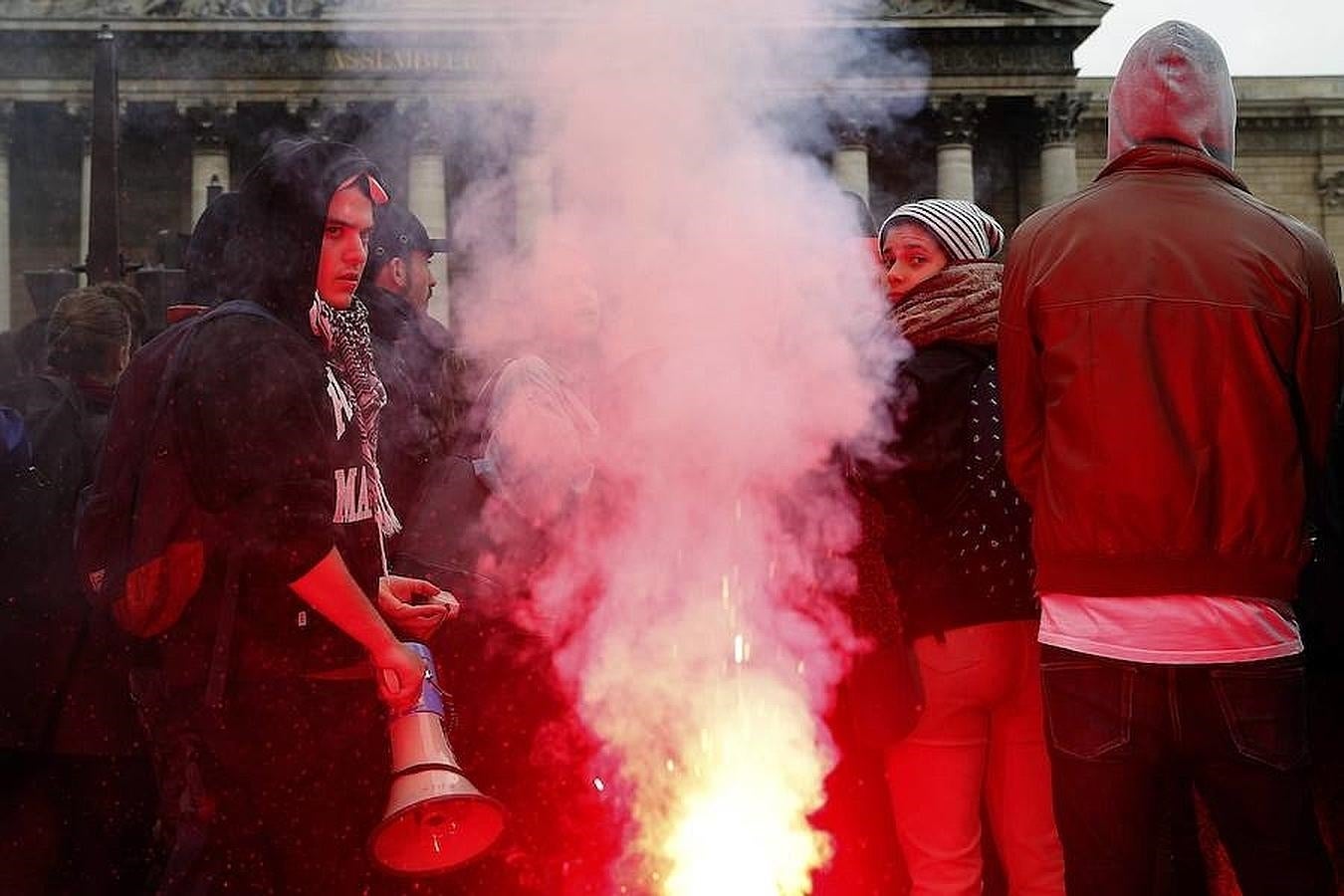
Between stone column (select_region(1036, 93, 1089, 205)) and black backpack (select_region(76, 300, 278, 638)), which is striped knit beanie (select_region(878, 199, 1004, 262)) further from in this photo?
stone column (select_region(1036, 93, 1089, 205))

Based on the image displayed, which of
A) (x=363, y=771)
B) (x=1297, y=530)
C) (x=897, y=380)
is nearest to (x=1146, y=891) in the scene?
(x=1297, y=530)

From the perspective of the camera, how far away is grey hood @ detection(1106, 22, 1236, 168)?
2.30m

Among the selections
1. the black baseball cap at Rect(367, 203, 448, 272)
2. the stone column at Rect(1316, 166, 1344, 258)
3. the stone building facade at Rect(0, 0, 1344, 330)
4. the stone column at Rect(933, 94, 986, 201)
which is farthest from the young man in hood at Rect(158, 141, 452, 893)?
the stone column at Rect(1316, 166, 1344, 258)

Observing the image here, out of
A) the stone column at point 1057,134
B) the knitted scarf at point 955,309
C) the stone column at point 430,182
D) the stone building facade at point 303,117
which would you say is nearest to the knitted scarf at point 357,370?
the knitted scarf at point 955,309

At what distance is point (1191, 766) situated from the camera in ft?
6.98

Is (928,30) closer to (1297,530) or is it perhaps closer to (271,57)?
(271,57)

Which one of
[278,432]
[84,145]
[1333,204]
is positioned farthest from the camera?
Answer: [1333,204]

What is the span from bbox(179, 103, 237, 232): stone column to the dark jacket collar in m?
26.2

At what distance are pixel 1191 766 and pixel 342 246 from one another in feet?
5.83

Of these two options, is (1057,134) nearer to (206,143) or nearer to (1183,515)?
(206,143)

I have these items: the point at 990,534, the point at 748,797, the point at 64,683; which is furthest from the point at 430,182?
the point at 990,534

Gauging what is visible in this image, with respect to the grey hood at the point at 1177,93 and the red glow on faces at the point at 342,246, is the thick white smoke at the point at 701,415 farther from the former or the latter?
the red glow on faces at the point at 342,246

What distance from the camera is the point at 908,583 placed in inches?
105

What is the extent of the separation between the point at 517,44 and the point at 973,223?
2208 mm
